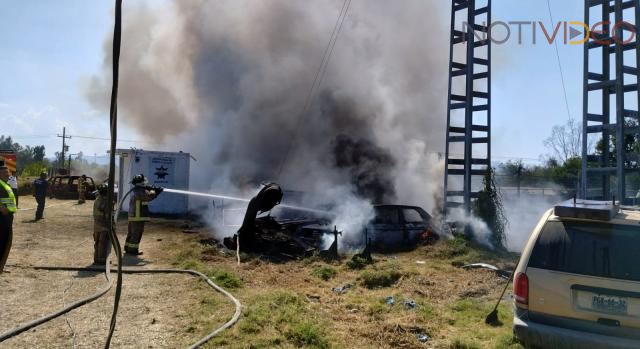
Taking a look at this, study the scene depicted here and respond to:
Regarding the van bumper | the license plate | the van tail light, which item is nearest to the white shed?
the van tail light

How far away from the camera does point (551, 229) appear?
390 cm

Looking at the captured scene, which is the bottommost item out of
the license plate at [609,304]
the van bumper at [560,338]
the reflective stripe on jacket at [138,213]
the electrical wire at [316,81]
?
the van bumper at [560,338]

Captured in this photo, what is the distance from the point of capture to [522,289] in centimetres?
384

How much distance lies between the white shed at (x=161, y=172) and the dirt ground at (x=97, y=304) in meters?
7.27

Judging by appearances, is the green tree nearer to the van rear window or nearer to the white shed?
the van rear window

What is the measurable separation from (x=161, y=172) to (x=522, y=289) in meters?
15.1

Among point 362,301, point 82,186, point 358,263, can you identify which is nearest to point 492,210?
point 358,263

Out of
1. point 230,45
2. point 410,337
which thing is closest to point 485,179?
point 410,337

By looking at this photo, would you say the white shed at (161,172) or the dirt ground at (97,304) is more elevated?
the white shed at (161,172)

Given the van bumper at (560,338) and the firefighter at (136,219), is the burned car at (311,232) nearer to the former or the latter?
the firefighter at (136,219)

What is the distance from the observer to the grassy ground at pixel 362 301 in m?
4.50

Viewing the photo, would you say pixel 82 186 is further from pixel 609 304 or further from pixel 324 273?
pixel 609 304

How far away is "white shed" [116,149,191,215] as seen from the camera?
16672mm

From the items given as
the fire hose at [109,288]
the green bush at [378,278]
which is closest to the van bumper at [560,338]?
the fire hose at [109,288]
